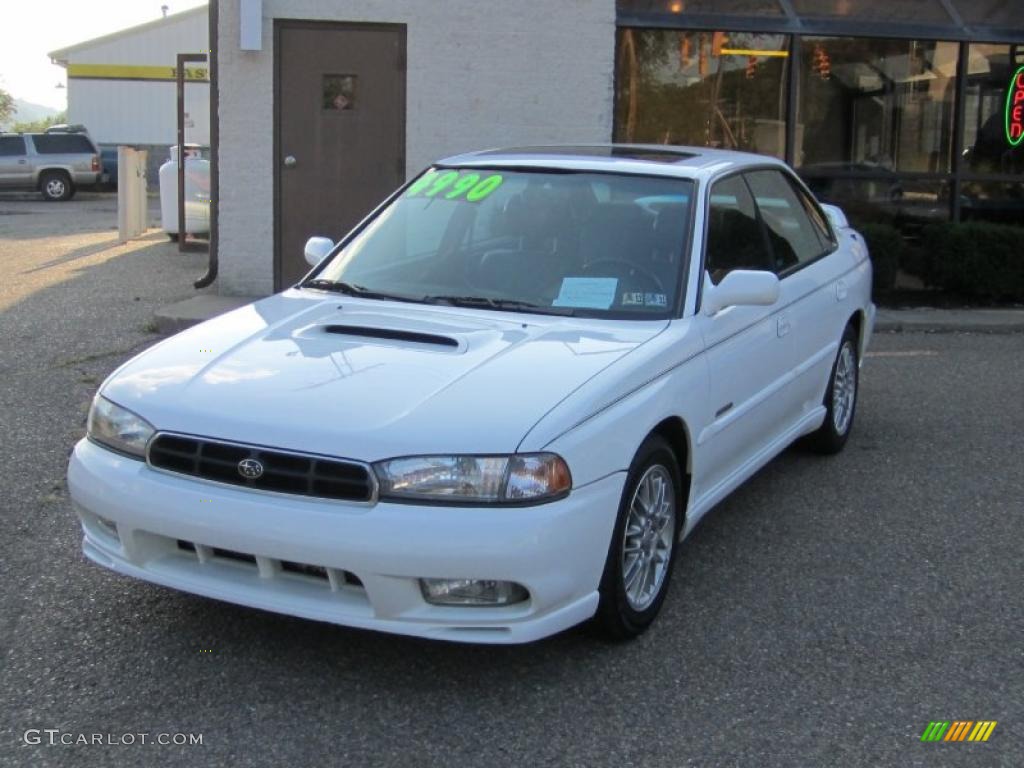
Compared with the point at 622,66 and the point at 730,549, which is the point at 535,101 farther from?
the point at 730,549

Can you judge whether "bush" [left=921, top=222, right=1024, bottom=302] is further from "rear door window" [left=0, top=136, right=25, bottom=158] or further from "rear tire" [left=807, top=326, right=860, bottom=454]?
"rear door window" [left=0, top=136, right=25, bottom=158]

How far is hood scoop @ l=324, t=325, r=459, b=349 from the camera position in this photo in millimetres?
4180

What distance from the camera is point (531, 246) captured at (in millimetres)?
4906

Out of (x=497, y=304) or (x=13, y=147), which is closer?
(x=497, y=304)

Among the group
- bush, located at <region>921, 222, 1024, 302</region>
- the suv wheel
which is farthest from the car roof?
the suv wheel

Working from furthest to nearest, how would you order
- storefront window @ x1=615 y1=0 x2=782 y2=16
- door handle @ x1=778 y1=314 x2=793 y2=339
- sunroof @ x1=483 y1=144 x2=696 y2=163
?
storefront window @ x1=615 y1=0 x2=782 y2=16
sunroof @ x1=483 y1=144 x2=696 y2=163
door handle @ x1=778 y1=314 x2=793 y2=339

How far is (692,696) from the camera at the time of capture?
3.77m

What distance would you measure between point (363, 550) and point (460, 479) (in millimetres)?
332

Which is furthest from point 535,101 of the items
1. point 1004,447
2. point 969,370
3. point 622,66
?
point 1004,447

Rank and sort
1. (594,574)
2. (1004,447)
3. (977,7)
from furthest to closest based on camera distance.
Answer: (977,7) < (1004,447) < (594,574)

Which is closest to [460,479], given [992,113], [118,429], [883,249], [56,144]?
[118,429]

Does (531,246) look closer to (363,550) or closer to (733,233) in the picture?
(733,233)

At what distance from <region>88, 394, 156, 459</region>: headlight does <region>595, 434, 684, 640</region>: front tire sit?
147 centimetres

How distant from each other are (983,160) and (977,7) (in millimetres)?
1464
